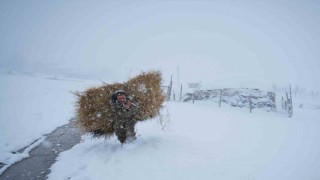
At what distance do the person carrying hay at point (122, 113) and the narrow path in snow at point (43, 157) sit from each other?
2412mm

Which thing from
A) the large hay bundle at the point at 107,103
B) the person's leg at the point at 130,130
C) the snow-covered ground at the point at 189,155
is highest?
the large hay bundle at the point at 107,103

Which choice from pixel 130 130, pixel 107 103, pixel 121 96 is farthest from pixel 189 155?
pixel 107 103

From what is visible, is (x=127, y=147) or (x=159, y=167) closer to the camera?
(x=159, y=167)

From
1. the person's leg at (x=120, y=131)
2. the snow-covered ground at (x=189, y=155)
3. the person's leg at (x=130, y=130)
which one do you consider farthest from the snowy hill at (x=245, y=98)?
the person's leg at (x=120, y=131)

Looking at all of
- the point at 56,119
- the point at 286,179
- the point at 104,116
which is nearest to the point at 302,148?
the point at 286,179

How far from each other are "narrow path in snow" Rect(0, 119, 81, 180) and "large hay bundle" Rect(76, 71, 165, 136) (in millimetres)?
1697

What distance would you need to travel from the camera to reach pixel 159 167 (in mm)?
7320

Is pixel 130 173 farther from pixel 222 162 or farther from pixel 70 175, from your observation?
pixel 222 162

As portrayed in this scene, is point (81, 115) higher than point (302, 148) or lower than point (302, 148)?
higher

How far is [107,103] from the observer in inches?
370

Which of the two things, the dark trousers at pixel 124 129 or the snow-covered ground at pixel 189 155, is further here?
the dark trousers at pixel 124 129

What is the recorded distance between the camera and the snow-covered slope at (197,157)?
675 centimetres

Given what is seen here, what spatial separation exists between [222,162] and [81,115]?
16.5 ft

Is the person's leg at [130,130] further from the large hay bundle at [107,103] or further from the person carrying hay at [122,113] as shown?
the large hay bundle at [107,103]
